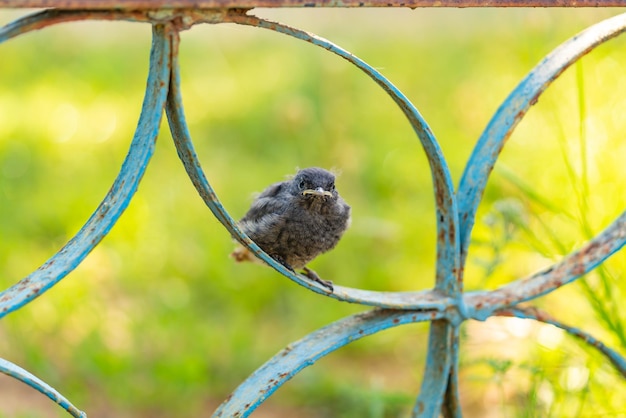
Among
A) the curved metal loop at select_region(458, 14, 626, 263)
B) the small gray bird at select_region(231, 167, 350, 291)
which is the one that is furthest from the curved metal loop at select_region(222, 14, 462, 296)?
the small gray bird at select_region(231, 167, 350, 291)

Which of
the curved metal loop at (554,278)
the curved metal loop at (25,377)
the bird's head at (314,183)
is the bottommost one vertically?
the curved metal loop at (25,377)

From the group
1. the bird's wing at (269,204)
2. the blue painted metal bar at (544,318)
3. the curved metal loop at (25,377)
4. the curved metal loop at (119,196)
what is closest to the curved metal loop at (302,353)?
the blue painted metal bar at (544,318)

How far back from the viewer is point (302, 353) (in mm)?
1590

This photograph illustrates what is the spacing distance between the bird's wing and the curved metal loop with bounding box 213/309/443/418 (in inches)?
22.4

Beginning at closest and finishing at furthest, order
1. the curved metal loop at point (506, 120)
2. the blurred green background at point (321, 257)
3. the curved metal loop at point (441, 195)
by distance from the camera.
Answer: the curved metal loop at point (441, 195), the curved metal loop at point (506, 120), the blurred green background at point (321, 257)

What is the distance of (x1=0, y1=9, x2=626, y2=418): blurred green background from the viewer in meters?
2.75

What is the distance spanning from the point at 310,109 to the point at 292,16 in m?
2.50

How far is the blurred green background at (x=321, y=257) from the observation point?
2.75 meters

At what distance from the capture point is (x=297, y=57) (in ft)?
19.1

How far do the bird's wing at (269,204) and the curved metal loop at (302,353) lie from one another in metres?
0.57

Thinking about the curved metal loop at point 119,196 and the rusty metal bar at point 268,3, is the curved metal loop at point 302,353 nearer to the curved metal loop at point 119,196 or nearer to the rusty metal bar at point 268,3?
the curved metal loop at point 119,196

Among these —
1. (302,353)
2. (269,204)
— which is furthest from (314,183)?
(302,353)

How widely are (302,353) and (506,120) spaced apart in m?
0.69

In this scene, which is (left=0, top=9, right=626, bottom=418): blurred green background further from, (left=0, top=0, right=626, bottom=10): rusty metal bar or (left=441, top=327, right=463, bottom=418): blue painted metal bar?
(left=0, top=0, right=626, bottom=10): rusty metal bar
